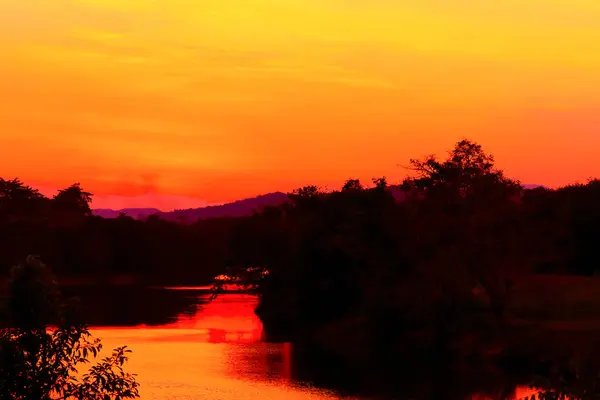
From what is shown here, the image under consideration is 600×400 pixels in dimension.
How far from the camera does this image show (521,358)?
56250mm

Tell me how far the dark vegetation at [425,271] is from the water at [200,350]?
3.54 m

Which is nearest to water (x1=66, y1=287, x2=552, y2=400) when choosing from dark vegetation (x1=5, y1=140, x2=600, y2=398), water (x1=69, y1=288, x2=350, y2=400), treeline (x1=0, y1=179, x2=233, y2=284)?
water (x1=69, y1=288, x2=350, y2=400)

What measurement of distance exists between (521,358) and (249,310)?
38861mm

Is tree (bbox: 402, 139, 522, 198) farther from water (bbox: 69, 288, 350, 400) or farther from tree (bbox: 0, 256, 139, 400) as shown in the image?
tree (bbox: 0, 256, 139, 400)

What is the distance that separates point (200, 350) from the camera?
201 ft

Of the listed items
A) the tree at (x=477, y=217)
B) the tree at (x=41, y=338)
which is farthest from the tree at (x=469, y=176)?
the tree at (x=41, y=338)

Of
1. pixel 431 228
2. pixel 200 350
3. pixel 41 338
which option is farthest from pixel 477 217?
pixel 41 338

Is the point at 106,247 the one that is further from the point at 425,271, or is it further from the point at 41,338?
the point at 41,338

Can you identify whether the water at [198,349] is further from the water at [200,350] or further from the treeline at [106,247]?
the treeline at [106,247]

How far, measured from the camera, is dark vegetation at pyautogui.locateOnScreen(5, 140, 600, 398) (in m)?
61.0

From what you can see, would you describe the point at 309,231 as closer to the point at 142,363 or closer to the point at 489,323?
the point at 489,323

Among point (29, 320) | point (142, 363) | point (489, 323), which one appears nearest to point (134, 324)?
point (142, 363)

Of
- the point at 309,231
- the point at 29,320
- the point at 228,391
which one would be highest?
the point at 309,231

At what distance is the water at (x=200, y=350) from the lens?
46.6 metres
